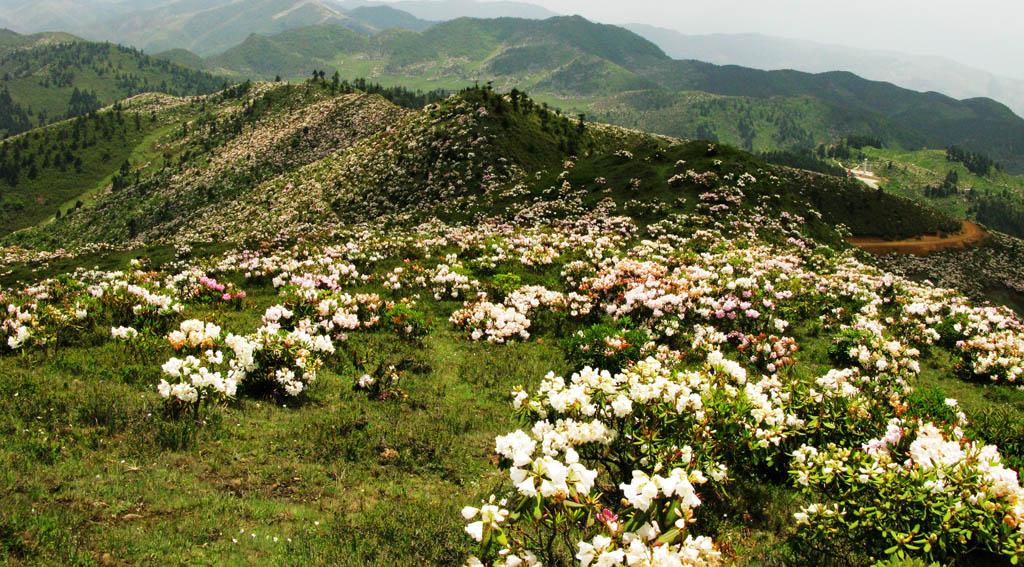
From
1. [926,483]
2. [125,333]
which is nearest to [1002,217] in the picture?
[926,483]

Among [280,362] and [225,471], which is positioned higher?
[280,362]

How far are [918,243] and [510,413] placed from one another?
4366 inches

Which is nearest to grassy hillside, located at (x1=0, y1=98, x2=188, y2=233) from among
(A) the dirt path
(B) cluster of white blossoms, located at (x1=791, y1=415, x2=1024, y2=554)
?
(B) cluster of white blossoms, located at (x1=791, y1=415, x2=1024, y2=554)

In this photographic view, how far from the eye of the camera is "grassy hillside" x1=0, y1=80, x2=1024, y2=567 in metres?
4.80

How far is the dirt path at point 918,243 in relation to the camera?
83.4 meters

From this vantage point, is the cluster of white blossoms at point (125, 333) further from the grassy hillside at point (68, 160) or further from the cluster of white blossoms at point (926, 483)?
the grassy hillside at point (68, 160)

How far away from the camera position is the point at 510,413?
10086mm

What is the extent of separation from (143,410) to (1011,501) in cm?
1170

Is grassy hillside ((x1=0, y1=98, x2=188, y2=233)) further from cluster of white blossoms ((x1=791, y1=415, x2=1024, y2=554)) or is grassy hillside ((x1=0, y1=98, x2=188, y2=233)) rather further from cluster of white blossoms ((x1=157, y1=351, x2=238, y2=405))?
cluster of white blossoms ((x1=791, y1=415, x2=1024, y2=554))

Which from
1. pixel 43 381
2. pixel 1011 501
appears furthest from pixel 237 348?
pixel 1011 501

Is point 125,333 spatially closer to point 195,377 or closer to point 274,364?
point 274,364

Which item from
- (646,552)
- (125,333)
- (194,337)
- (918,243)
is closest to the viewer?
(646,552)

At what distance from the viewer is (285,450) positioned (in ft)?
25.7

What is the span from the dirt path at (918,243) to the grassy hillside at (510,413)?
7725cm
